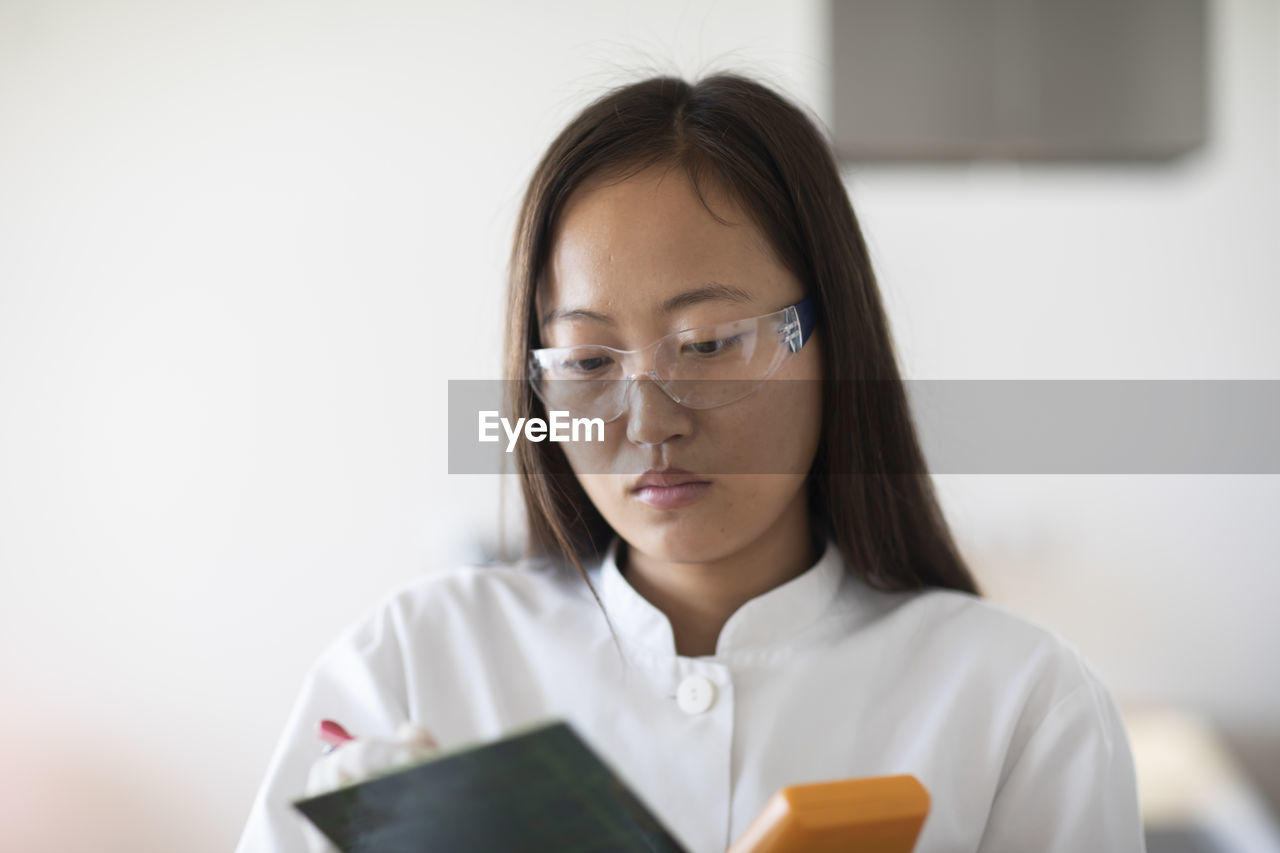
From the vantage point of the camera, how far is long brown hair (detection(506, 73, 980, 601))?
113cm

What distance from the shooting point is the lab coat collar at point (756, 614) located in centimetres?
114

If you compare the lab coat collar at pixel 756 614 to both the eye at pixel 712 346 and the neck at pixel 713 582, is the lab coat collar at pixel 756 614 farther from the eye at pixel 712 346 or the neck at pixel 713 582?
the eye at pixel 712 346

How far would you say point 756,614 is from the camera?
3.75ft

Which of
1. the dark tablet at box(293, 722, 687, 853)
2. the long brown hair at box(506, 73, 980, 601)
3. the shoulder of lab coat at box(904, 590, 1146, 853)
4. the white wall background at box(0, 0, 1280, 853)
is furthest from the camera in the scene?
the white wall background at box(0, 0, 1280, 853)

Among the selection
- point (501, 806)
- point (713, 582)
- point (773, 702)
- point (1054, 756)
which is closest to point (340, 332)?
point (713, 582)

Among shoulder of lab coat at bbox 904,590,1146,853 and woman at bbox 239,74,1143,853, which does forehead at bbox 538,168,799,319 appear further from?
shoulder of lab coat at bbox 904,590,1146,853

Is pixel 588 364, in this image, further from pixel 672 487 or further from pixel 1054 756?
pixel 1054 756

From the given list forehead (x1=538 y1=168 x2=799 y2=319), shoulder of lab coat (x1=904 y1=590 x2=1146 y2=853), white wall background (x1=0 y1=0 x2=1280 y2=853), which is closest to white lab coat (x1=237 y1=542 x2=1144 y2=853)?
shoulder of lab coat (x1=904 y1=590 x2=1146 y2=853)

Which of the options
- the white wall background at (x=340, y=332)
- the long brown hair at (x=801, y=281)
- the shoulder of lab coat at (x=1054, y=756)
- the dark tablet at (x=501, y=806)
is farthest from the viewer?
the white wall background at (x=340, y=332)

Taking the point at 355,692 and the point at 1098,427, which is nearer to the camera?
the point at 355,692

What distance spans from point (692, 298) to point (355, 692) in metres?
0.59

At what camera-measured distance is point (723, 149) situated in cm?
112

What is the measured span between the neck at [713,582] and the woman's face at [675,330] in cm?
9

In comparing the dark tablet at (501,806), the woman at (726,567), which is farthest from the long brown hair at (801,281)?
the dark tablet at (501,806)
